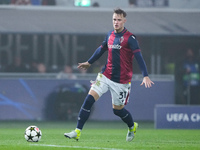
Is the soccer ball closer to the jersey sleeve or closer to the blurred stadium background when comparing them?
the jersey sleeve

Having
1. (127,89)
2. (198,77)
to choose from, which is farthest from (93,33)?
(127,89)

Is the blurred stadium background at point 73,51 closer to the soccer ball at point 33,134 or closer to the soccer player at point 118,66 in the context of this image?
the soccer player at point 118,66

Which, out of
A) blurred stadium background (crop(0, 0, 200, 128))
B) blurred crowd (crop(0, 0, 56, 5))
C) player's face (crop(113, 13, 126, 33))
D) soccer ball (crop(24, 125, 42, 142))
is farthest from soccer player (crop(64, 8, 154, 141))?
blurred crowd (crop(0, 0, 56, 5))

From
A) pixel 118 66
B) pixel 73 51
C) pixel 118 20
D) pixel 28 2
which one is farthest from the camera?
pixel 28 2

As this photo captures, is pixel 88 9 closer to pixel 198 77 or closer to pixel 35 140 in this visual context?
pixel 198 77

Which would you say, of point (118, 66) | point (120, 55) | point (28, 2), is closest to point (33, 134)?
point (118, 66)

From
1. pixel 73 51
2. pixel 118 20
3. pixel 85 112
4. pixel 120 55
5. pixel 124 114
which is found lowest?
pixel 73 51

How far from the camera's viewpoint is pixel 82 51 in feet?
70.9

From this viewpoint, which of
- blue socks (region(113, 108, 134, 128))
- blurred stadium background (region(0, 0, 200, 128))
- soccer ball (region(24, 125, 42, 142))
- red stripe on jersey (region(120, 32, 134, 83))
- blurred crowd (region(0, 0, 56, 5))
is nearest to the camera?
soccer ball (region(24, 125, 42, 142))

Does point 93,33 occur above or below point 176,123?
above

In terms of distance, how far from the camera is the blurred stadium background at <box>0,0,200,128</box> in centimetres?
1998

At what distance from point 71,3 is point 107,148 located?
14.3 metres

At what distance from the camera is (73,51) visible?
2159 centimetres

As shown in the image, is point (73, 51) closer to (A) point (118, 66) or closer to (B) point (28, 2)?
(B) point (28, 2)
